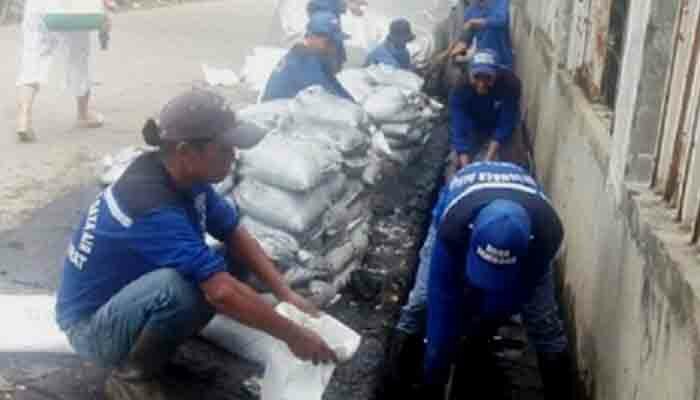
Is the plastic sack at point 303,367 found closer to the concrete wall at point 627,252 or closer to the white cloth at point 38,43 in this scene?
the concrete wall at point 627,252

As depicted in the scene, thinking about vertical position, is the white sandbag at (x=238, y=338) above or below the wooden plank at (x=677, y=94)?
below

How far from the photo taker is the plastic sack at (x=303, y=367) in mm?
3252

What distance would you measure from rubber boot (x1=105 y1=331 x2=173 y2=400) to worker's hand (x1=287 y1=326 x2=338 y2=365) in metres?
0.42

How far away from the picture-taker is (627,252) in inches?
135

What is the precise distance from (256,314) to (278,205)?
4.24ft

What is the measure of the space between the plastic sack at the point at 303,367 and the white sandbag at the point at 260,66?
5.52 metres

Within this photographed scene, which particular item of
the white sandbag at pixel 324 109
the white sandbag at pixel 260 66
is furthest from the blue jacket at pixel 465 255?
the white sandbag at pixel 260 66

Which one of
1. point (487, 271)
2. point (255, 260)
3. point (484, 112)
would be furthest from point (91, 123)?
point (487, 271)

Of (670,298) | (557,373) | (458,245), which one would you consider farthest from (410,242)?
(670,298)

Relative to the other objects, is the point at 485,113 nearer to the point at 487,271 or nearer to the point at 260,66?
the point at 260,66

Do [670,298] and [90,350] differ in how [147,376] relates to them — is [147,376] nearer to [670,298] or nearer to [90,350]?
[90,350]

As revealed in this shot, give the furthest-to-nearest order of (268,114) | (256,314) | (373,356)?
(268,114) → (373,356) → (256,314)

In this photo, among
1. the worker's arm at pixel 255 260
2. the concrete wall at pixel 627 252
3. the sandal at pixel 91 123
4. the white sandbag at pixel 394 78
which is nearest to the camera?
the concrete wall at pixel 627 252

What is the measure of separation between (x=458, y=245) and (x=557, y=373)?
2.78 feet
